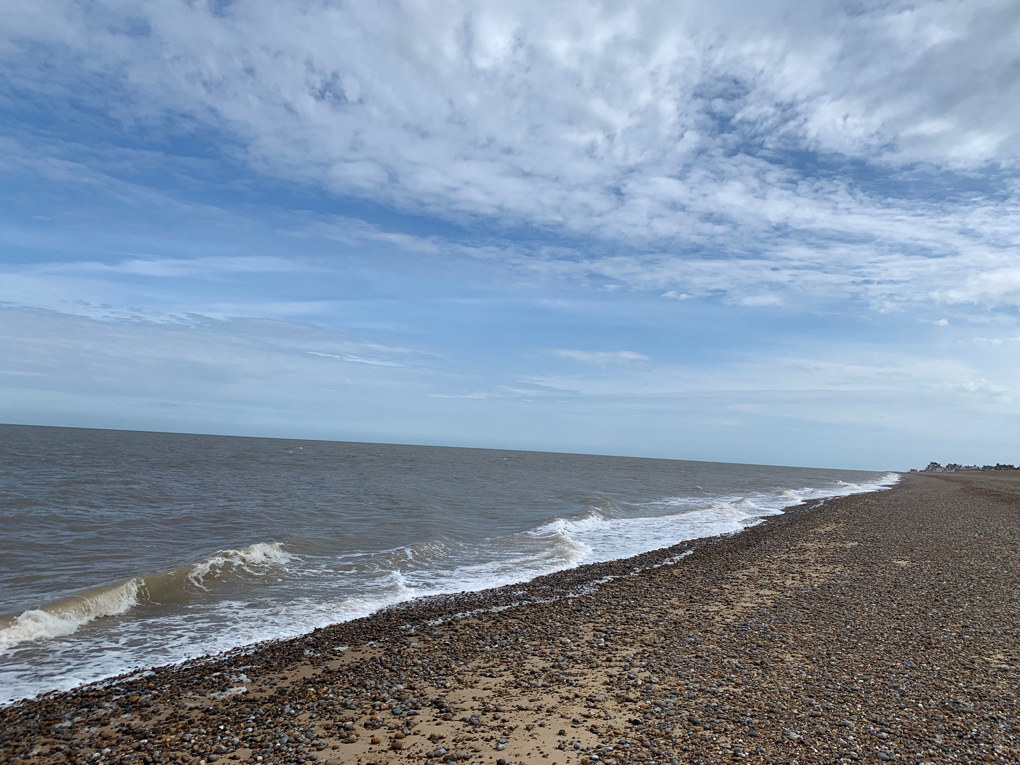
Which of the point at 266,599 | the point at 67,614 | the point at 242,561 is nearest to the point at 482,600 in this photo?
the point at 266,599

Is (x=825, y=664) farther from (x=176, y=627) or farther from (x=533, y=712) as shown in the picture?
(x=176, y=627)

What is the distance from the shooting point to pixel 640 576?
14297 millimetres

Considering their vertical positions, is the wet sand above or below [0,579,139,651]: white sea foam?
above

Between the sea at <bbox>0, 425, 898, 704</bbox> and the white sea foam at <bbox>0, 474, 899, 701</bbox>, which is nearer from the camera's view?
the white sea foam at <bbox>0, 474, 899, 701</bbox>

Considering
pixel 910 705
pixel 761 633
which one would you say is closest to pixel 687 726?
pixel 910 705

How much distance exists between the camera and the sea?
31.9 ft

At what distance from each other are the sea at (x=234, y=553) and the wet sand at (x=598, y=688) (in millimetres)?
1712

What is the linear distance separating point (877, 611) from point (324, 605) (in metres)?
10.3

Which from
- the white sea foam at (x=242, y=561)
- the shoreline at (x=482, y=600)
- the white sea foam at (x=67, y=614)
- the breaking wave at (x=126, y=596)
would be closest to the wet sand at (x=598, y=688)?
the shoreline at (x=482, y=600)

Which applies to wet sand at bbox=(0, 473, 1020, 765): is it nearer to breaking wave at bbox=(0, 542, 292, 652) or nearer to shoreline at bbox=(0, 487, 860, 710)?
shoreline at bbox=(0, 487, 860, 710)

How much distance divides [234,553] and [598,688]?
11.3m

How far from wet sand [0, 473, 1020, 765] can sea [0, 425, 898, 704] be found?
1.71 m

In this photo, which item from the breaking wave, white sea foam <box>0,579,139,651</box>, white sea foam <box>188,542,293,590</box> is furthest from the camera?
white sea foam <box>188,542,293,590</box>

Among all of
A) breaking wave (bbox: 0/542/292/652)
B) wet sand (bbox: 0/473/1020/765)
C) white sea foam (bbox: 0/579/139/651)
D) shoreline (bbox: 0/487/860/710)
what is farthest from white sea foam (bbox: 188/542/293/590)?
wet sand (bbox: 0/473/1020/765)
